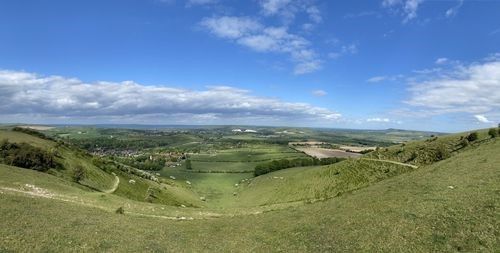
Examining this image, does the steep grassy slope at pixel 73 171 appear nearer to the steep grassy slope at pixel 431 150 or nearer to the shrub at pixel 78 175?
the shrub at pixel 78 175

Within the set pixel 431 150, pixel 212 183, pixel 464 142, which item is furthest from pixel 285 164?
pixel 464 142

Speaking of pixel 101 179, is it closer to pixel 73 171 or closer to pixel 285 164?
pixel 73 171

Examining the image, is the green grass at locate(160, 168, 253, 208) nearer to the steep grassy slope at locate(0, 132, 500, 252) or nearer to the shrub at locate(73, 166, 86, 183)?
the shrub at locate(73, 166, 86, 183)

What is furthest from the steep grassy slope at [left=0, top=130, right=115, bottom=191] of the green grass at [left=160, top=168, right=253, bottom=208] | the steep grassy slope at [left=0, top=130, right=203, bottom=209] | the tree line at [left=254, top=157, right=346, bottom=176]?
the tree line at [left=254, top=157, right=346, bottom=176]

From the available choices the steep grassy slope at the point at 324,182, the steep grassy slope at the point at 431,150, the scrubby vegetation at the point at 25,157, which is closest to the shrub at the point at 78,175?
the scrubby vegetation at the point at 25,157

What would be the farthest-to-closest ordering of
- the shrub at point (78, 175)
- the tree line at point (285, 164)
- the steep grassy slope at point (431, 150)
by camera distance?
1. the tree line at point (285, 164)
2. the steep grassy slope at point (431, 150)
3. the shrub at point (78, 175)

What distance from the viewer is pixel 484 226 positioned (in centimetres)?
2531

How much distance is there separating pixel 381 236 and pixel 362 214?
6475mm

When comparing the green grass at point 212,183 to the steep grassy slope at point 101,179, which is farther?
the green grass at point 212,183

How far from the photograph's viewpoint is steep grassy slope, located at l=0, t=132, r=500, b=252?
2564cm

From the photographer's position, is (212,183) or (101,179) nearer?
(101,179)

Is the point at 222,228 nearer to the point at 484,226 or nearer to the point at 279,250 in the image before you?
the point at 279,250

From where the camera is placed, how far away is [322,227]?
107ft

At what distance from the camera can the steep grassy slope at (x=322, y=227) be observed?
84.1 ft
